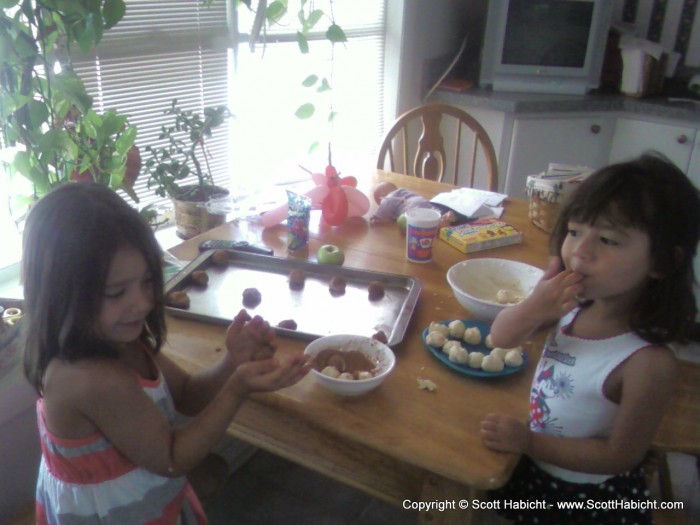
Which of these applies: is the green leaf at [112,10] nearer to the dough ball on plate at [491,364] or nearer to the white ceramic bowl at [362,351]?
the white ceramic bowl at [362,351]

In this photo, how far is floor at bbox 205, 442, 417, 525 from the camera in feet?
5.88

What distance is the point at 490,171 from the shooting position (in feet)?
7.24

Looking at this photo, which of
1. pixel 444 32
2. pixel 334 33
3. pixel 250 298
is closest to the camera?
pixel 250 298

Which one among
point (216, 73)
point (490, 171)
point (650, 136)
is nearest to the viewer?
point (216, 73)

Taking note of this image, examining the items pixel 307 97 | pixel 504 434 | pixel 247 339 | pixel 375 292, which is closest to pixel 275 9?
pixel 307 97

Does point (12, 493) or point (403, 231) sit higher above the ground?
point (403, 231)

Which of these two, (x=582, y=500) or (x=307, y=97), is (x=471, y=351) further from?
(x=307, y=97)

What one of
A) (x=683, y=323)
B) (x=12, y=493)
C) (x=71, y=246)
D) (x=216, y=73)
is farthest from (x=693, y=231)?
(x=216, y=73)

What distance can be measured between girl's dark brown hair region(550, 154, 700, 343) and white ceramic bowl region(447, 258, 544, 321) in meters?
0.35

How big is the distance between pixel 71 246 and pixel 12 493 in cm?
83

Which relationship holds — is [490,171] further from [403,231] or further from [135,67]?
[135,67]

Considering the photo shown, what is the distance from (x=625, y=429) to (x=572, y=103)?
2.16m

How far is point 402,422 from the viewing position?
3.05 feet

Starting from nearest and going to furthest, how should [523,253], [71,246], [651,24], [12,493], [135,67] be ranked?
[71,246] < [12,493] < [523,253] < [135,67] < [651,24]
